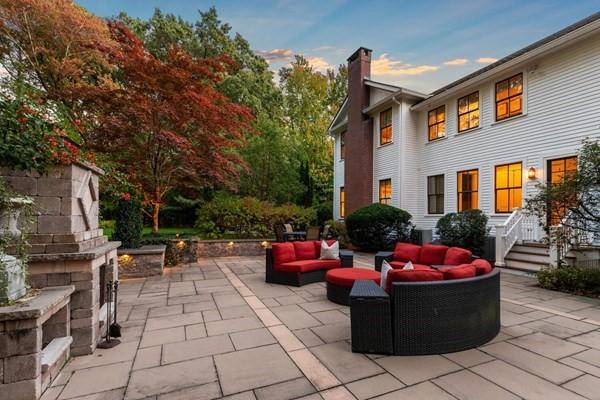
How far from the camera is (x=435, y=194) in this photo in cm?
1180

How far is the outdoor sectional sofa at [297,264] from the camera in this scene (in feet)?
21.0

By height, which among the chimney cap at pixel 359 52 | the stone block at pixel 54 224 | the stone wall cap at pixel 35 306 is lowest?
the stone wall cap at pixel 35 306

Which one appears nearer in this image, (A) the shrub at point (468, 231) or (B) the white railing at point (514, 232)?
(B) the white railing at point (514, 232)

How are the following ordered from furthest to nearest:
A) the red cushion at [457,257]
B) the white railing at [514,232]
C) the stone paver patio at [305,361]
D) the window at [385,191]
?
the window at [385,191], the white railing at [514,232], the red cushion at [457,257], the stone paver patio at [305,361]

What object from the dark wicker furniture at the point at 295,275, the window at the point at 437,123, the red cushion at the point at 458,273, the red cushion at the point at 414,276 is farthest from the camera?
the window at the point at 437,123

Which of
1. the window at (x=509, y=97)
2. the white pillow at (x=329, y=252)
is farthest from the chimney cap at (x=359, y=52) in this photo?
the white pillow at (x=329, y=252)

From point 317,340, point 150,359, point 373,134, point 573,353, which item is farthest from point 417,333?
point 373,134

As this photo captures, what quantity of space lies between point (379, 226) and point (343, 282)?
253 inches

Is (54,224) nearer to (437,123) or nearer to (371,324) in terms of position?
(371,324)

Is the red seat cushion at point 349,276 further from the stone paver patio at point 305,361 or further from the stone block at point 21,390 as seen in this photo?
the stone block at point 21,390

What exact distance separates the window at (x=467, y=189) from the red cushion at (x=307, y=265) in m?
6.33

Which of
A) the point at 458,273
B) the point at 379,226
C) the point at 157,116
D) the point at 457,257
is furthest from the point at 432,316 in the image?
the point at 379,226

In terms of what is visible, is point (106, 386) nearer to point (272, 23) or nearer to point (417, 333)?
point (417, 333)

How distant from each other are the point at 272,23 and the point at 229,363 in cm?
1353
